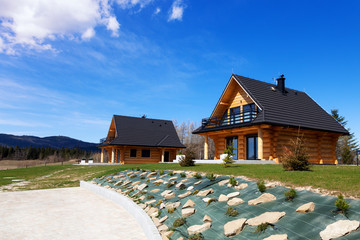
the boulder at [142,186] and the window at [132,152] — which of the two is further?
the window at [132,152]

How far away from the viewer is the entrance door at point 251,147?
2157 cm

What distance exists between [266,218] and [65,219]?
20.5 ft

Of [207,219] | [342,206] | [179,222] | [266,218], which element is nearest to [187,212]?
[179,222]

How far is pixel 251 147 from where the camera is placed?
2202 centimetres

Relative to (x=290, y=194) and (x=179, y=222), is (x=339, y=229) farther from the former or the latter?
(x=179, y=222)

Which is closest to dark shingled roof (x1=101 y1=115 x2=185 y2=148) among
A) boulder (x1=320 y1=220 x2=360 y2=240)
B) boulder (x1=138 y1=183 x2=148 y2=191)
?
boulder (x1=138 y1=183 x2=148 y2=191)

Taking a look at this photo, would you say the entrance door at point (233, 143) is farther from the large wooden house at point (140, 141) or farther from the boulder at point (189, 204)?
the boulder at point (189, 204)

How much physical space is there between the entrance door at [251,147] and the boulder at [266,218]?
1604cm

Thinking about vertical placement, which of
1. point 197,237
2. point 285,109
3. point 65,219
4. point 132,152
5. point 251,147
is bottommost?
point 65,219

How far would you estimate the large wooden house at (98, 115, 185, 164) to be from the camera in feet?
116

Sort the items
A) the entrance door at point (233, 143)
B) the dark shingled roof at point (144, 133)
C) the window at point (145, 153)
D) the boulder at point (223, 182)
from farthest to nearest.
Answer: the window at point (145, 153) < the dark shingled roof at point (144, 133) < the entrance door at point (233, 143) < the boulder at point (223, 182)

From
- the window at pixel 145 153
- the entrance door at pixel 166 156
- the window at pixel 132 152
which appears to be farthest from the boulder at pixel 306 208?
the entrance door at pixel 166 156

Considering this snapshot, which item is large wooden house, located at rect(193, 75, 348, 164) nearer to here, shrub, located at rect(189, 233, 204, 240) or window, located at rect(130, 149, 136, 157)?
shrub, located at rect(189, 233, 204, 240)

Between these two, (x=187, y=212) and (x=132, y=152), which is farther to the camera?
(x=132, y=152)
